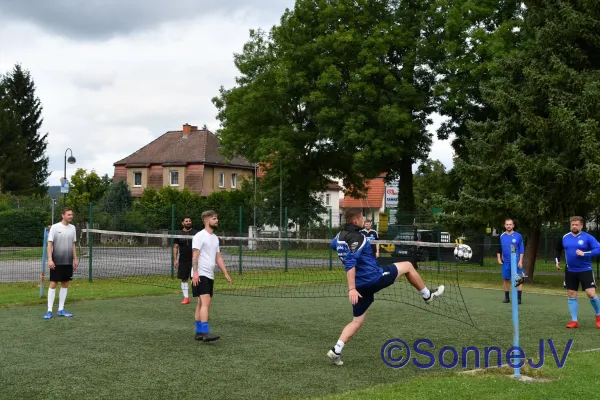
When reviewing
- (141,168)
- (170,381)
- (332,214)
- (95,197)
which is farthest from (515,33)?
(141,168)

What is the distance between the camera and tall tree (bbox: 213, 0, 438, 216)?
36.3 metres

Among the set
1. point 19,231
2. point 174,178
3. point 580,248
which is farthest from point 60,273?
point 174,178

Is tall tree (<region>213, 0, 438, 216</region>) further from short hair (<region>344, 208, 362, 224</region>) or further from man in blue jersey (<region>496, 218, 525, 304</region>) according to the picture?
short hair (<region>344, 208, 362, 224</region>)

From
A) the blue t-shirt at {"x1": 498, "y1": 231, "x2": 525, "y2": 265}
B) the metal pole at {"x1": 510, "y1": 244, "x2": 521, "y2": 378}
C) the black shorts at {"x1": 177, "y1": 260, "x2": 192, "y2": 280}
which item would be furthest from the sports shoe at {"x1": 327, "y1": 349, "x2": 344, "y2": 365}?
the blue t-shirt at {"x1": 498, "y1": 231, "x2": 525, "y2": 265}

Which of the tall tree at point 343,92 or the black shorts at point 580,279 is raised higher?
the tall tree at point 343,92

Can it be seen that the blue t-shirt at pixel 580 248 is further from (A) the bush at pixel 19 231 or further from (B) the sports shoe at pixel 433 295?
(A) the bush at pixel 19 231

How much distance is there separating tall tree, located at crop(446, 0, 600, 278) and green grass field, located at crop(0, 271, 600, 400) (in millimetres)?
5270

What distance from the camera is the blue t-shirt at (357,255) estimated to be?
8398 mm

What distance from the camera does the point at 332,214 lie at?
27.2 m

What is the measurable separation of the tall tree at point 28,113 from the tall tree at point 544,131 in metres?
58.8

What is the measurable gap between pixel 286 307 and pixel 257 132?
28126 mm

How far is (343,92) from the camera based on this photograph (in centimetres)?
3816

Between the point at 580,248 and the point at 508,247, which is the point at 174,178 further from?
the point at 580,248

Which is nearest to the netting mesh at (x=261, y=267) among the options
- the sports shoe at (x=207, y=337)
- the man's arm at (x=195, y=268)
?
the man's arm at (x=195, y=268)
